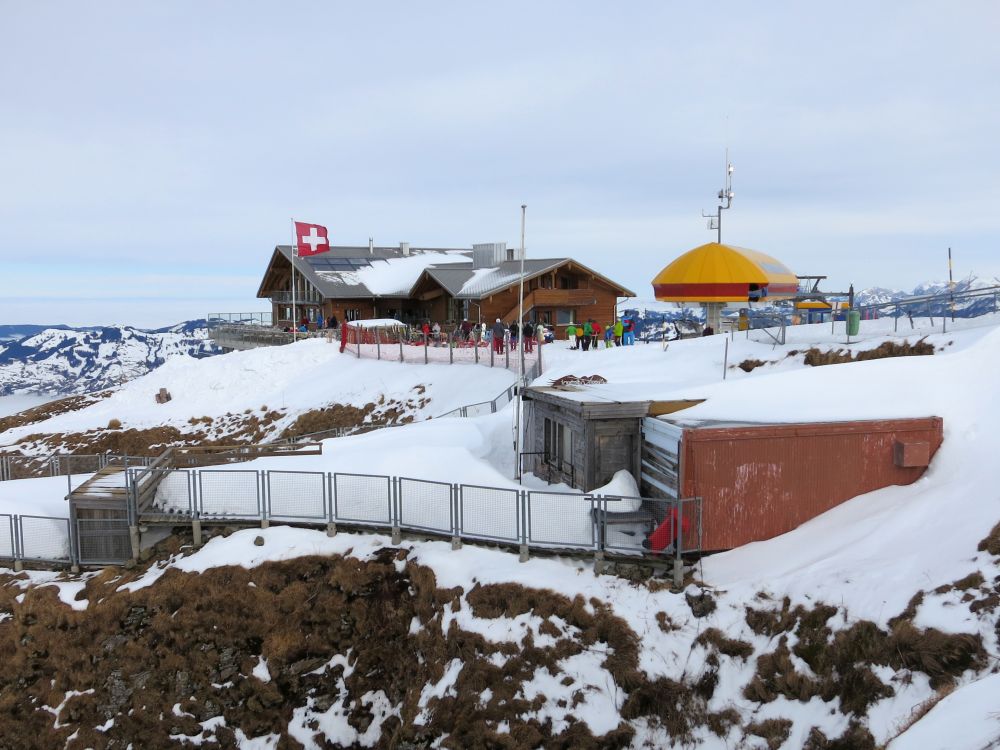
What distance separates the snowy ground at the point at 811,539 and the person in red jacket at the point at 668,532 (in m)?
0.72

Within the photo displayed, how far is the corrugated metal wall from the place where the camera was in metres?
12.5

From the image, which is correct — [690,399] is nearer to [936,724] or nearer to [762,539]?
[762,539]

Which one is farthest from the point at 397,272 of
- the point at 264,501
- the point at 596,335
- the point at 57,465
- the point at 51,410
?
the point at 264,501

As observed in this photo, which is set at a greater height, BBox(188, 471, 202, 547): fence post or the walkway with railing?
the walkway with railing

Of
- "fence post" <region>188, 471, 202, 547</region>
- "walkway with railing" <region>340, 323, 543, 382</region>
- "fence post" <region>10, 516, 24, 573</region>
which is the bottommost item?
"fence post" <region>10, 516, 24, 573</region>

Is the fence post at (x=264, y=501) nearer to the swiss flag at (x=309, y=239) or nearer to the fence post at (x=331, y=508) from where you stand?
the fence post at (x=331, y=508)

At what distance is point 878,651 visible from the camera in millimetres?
9055

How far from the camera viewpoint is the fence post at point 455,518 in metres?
13.4

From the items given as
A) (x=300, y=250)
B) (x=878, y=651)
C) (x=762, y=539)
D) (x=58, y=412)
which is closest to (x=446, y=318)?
(x=300, y=250)

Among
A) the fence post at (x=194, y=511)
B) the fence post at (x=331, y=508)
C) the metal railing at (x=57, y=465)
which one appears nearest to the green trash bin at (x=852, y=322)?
the fence post at (x=331, y=508)

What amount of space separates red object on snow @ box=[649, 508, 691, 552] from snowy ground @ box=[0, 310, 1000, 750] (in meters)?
0.74

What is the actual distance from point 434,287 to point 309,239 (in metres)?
9.05

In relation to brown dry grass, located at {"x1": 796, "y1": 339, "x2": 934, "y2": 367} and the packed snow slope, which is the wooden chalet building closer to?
the packed snow slope

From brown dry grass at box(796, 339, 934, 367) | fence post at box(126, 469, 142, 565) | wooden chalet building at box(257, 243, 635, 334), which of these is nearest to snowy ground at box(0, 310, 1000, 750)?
brown dry grass at box(796, 339, 934, 367)
